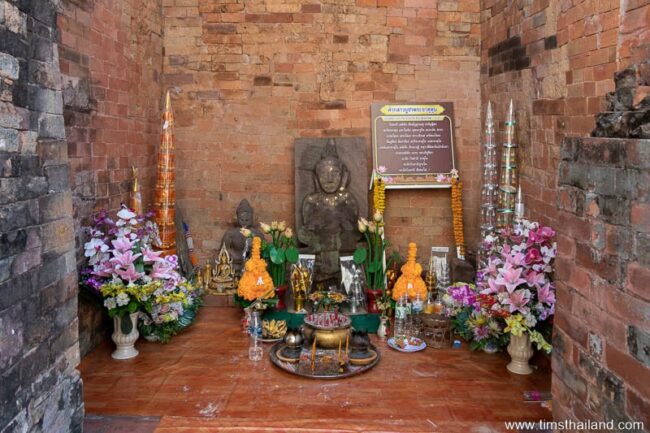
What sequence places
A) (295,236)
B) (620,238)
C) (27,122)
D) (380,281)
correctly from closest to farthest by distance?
(620,238)
(27,122)
(380,281)
(295,236)

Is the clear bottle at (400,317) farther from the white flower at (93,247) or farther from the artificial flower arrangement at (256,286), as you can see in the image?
the white flower at (93,247)

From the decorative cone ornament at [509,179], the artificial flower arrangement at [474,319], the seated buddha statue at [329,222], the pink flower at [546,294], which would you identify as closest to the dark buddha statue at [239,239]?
the seated buddha statue at [329,222]

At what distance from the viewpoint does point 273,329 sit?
6.54 metres

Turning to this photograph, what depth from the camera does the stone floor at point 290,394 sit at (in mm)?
4613

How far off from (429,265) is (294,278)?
2.14 m

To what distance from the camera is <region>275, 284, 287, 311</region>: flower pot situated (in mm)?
7256

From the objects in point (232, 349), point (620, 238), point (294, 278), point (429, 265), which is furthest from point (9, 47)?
point (429, 265)

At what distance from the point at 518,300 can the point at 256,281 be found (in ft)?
9.63

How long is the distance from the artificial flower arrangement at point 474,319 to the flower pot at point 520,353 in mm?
273

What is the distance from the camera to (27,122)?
3.25 metres

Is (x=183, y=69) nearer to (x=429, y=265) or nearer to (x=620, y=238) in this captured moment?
(x=429, y=265)

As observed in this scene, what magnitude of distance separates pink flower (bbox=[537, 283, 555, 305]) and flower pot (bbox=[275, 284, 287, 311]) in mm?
3090

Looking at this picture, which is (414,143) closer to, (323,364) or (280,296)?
(280,296)

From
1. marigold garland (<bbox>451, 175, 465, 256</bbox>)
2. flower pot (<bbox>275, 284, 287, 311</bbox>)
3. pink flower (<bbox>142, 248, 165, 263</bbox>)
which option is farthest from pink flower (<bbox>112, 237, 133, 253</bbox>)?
marigold garland (<bbox>451, 175, 465, 256</bbox>)
